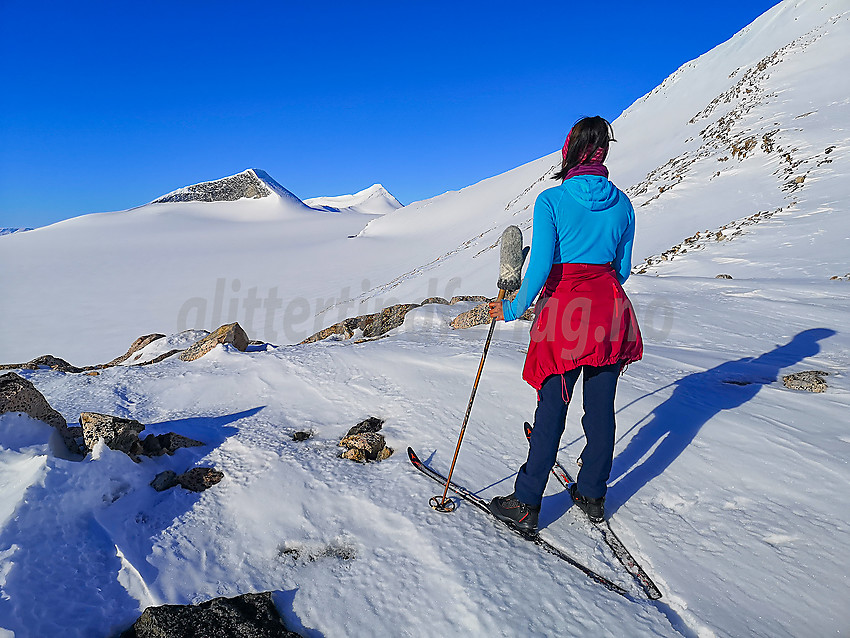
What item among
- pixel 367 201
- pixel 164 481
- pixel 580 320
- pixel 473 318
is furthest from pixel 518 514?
pixel 367 201

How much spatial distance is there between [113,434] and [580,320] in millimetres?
2650

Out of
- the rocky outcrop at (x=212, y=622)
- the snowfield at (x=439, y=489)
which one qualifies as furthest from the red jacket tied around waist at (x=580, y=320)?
the rocky outcrop at (x=212, y=622)

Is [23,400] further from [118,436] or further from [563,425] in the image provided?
[563,425]

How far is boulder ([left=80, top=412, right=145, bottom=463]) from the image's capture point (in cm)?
265

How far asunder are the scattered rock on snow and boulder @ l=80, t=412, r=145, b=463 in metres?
4.79

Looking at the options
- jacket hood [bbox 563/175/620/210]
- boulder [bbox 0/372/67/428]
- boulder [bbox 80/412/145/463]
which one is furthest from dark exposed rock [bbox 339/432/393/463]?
jacket hood [bbox 563/175/620/210]

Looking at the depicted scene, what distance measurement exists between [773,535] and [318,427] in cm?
279

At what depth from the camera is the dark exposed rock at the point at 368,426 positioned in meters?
3.32

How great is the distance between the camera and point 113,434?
2.66m

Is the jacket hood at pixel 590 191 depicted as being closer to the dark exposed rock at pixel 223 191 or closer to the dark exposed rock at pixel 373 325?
the dark exposed rock at pixel 373 325

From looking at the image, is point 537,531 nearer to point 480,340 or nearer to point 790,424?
point 790,424

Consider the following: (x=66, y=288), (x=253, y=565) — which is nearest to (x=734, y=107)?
(x=253, y=565)

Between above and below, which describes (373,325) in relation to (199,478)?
above

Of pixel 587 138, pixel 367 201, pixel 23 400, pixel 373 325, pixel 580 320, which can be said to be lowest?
pixel 373 325
